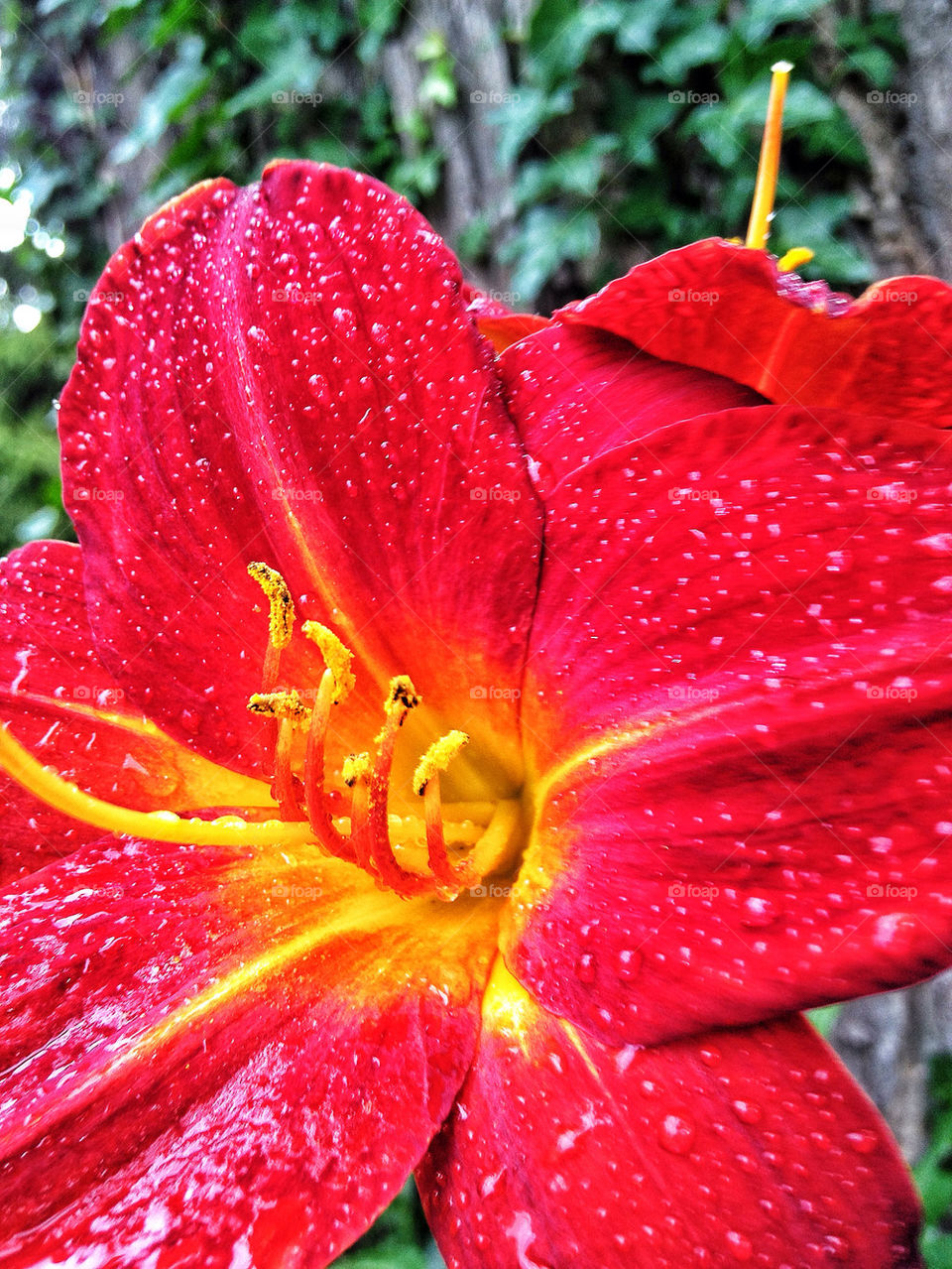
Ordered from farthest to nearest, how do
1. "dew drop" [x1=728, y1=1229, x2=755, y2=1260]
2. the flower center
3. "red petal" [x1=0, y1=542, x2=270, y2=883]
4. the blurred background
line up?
1. the blurred background
2. "red petal" [x1=0, y1=542, x2=270, y2=883]
3. the flower center
4. "dew drop" [x1=728, y1=1229, x2=755, y2=1260]

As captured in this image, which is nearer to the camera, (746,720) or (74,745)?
(746,720)

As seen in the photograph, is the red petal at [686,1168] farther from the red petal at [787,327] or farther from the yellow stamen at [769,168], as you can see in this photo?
the yellow stamen at [769,168]

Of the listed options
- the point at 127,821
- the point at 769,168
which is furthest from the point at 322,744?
the point at 769,168

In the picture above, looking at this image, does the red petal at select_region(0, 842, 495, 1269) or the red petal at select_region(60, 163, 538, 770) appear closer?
the red petal at select_region(0, 842, 495, 1269)

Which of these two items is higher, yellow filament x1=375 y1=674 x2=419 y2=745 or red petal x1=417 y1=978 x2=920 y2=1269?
yellow filament x1=375 y1=674 x2=419 y2=745

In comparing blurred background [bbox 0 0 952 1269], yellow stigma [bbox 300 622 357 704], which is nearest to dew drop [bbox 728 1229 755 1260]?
yellow stigma [bbox 300 622 357 704]

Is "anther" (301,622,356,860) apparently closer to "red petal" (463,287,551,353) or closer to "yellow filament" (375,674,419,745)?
"yellow filament" (375,674,419,745)

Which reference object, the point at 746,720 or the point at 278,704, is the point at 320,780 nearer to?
the point at 278,704
